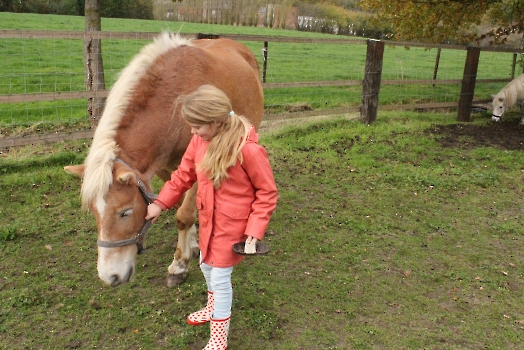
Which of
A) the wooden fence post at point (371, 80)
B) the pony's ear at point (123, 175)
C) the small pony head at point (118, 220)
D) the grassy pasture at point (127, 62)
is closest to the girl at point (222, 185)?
the small pony head at point (118, 220)

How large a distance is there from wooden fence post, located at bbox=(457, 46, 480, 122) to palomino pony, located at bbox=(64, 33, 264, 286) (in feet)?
23.6

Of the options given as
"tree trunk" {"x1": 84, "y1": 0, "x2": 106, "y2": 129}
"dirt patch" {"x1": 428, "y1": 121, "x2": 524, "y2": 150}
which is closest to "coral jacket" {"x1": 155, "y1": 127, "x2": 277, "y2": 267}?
"tree trunk" {"x1": 84, "y1": 0, "x2": 106, "y2": 129}

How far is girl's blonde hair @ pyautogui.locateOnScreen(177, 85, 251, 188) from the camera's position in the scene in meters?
2.30

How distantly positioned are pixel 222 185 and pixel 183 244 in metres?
1.23

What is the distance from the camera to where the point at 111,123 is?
2721mm

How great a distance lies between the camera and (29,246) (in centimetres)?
385

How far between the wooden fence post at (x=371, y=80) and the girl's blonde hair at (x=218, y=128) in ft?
20.5

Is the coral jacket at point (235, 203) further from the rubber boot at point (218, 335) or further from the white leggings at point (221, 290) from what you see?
the rubber boot at point (218, 335)

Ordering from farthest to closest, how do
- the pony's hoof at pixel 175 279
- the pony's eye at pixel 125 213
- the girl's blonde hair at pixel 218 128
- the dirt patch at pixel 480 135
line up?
the dirt patch at pixel 480 135 → the pony's hoof at pixel 175 279 → the pony's eye at pixel 125 213 → the girl's blonde hair at pixel 218 128

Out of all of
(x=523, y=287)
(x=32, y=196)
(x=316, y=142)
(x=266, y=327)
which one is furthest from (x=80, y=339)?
(x=316, y=142)

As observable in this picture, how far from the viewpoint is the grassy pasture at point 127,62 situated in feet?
23.3

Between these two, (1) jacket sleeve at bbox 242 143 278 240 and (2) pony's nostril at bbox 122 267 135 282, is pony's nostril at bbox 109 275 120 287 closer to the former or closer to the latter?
(2) pony's nostril at bbox 122 267 135 282

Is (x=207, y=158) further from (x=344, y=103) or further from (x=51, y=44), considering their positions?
(x=51, y=44)

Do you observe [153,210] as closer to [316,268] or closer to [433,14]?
[316,268]
